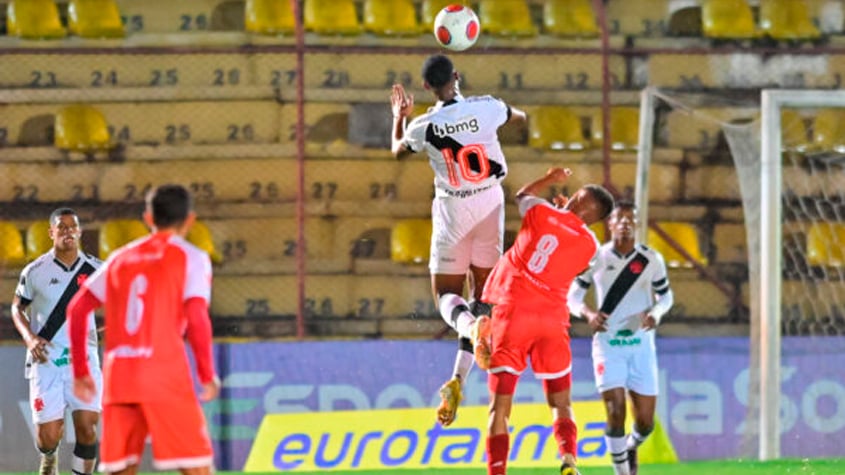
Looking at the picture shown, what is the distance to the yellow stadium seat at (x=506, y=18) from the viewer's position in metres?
18.7

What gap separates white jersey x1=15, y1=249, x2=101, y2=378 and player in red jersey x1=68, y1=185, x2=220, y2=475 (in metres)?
4.58

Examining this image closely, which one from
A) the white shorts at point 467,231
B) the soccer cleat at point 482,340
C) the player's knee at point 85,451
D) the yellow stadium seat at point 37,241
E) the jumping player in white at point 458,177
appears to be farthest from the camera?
the yellow stadium seat at point 37,241

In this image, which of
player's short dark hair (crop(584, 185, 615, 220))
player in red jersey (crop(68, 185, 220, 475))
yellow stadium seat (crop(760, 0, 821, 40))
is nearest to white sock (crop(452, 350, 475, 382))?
player's short dark hair (crop(584, 185, 615, 220))

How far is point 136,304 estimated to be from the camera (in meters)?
7.73

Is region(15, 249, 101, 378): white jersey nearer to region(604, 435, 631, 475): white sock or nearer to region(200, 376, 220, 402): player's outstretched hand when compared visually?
region(604, 435, 631, 475): white sock

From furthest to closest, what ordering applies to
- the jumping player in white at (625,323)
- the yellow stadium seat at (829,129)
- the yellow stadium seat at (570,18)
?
1. the yellow stadium seat at (570,18)
2. the yellow stadium seat at (829,129)
3. the jumping player in white at (625,323)

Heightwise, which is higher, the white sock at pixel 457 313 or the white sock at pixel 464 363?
the white sock at pixel 457 313

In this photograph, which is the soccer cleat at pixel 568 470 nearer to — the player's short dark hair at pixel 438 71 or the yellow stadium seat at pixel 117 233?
the player's short dark hair at pixel 438 71

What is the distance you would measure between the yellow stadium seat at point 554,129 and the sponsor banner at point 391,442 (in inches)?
159

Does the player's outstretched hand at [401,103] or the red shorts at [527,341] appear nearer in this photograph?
the red shorts at [527,341]

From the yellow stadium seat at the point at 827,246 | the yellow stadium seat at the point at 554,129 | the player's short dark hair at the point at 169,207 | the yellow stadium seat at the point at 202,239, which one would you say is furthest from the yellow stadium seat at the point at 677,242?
the player's short dark hair at the point at 169,207

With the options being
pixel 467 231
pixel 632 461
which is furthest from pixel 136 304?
pixel 632 461

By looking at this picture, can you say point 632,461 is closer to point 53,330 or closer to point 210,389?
point 53,330

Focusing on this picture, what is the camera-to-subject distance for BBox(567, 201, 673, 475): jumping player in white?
41.7 feet
